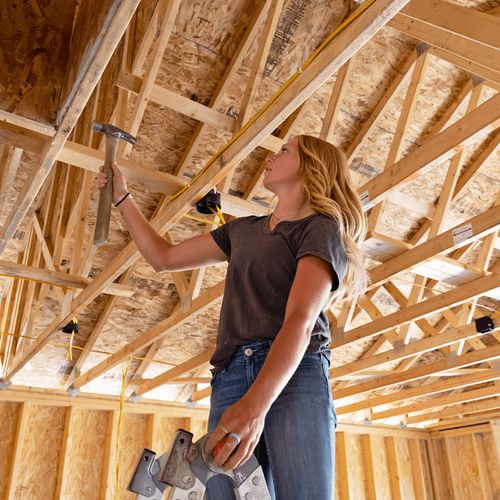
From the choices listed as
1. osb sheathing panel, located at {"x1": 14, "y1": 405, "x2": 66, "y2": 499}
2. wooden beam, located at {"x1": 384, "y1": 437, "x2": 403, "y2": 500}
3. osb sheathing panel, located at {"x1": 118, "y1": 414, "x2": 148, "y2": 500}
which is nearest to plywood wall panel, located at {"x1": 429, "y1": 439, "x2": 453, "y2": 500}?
wooden beam, located at {"x1": 384, "y1": 437, "x2": 403, "y2": 500}

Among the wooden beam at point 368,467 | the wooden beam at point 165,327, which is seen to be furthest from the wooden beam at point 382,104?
the wooden beam at point 368,467

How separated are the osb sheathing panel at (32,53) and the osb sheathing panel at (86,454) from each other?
5.34 metres

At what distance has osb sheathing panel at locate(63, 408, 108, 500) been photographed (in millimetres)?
6496

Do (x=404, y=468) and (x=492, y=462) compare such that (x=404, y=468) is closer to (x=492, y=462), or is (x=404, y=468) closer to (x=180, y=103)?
(x=492, y=462)

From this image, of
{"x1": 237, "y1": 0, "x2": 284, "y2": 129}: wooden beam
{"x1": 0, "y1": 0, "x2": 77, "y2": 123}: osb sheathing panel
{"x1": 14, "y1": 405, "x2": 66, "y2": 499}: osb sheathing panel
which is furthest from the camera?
{"x1": 14, "y1": 405, "x2": 66, "y2": 499}: osb sheathing panel

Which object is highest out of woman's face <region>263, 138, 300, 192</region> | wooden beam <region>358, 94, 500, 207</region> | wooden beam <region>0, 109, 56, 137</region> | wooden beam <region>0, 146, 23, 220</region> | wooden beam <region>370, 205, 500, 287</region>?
wooden beam <region>0, 146, 23, 220</region>

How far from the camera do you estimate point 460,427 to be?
9117mm

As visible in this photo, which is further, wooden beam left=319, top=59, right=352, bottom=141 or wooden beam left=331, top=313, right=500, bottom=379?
wooden beam left=331, top=313, right=500, bottom=379

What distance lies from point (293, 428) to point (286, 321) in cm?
23

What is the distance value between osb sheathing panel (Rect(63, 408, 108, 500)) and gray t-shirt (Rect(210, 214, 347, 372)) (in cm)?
595

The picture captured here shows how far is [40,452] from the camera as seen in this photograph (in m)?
6.46

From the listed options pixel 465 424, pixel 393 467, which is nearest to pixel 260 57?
pixel 393 467

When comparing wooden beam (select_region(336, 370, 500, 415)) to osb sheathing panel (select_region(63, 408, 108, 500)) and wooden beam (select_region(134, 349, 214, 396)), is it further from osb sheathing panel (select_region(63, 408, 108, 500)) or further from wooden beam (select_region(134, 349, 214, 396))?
osb sheathing panel (select_region(63, 408, 108, 500))

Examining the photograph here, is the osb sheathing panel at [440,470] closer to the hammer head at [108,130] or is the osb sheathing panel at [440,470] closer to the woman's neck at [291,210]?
the hammer head at [108,130]
